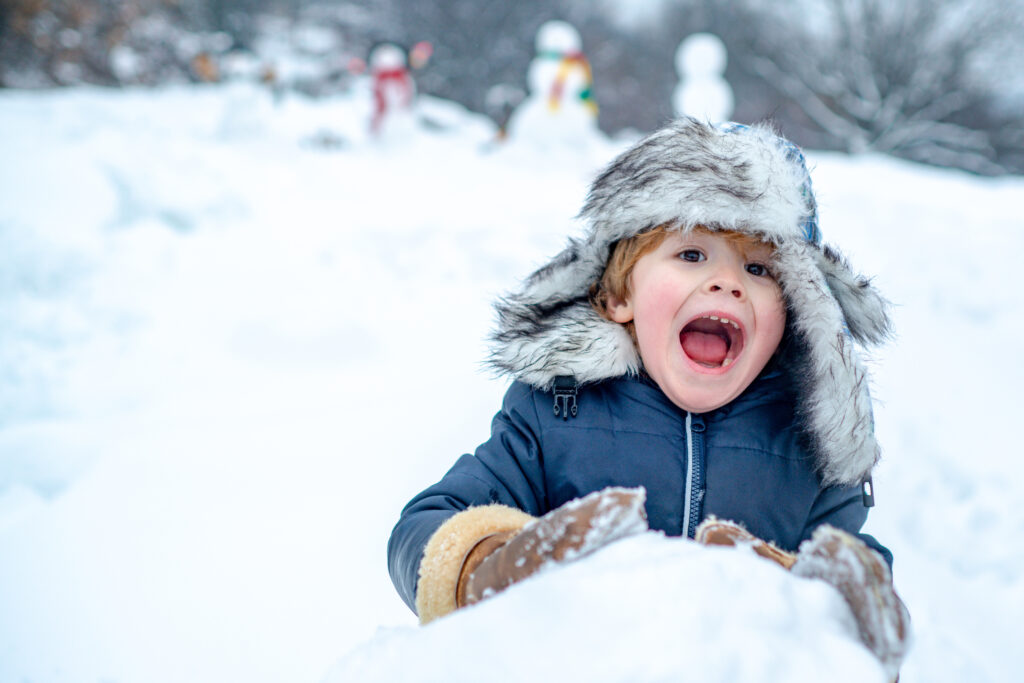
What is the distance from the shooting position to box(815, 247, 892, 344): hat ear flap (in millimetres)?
1518

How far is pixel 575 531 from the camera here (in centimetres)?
86

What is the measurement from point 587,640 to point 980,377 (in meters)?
2.85

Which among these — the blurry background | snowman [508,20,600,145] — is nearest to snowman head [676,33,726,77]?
snowman [508,20,600,145]

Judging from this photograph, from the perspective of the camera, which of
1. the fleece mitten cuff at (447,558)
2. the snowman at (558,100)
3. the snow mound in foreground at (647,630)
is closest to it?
the snow mound in foreground at (647,630)

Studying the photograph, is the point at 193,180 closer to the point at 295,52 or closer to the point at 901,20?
the point at 295,52

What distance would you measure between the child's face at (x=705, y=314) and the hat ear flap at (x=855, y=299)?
169 mm

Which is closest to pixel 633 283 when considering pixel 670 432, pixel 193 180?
pixel 670 432

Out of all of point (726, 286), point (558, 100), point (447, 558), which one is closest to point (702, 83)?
point (558, 100)

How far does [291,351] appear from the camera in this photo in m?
2.86

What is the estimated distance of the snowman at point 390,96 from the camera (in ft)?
29.9

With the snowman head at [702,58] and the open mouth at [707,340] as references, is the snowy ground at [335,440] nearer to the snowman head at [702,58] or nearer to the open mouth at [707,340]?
the open mouth at [707,340]

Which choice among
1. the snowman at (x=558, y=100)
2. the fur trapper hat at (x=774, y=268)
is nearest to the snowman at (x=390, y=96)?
the snowman at (x=558, y=100)

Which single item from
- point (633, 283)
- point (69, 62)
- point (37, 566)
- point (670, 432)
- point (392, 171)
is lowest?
point (37, 566)

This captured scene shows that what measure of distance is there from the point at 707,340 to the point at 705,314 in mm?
157
